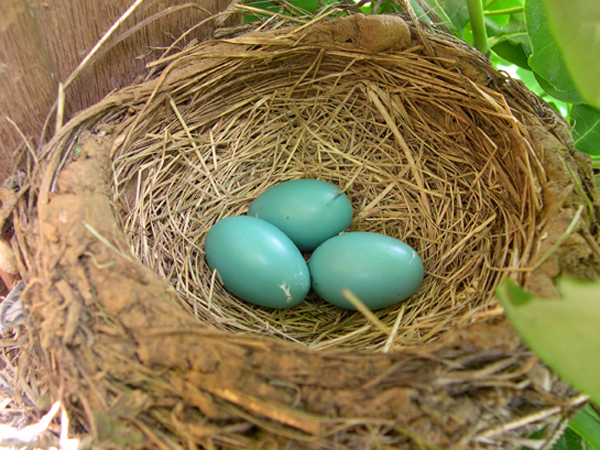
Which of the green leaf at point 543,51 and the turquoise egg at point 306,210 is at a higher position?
the green leaf at point 543,51

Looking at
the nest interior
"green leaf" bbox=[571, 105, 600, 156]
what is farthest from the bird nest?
"green leaf" bbox=[571, 105, 600, 156]

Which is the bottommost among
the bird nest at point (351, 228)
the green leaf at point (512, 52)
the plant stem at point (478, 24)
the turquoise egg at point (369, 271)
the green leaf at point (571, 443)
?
the green leaf at point (571, 443)

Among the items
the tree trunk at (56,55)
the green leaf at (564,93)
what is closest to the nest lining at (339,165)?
the tree trunk at (56,55)

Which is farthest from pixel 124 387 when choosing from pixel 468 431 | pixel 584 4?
pixel 584 4

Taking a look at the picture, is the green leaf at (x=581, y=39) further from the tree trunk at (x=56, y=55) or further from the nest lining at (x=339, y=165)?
the tree trunk at (x=56, y=55)

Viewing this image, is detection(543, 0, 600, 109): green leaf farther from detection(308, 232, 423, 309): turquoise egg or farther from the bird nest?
detection(308, 232, 423, 309): turquoise egg

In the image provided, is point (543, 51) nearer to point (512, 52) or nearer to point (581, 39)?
point (512, 52)
